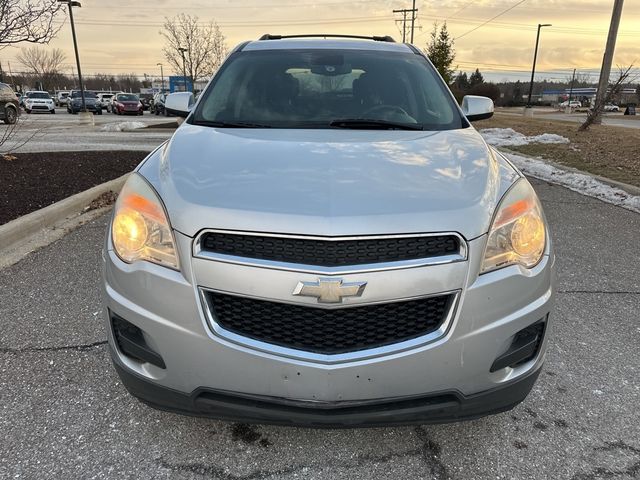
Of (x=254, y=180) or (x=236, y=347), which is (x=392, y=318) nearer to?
(x=236, y=347)

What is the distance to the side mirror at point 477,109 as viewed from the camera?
11.7ft

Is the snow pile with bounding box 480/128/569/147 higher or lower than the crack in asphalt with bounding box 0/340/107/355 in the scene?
lower

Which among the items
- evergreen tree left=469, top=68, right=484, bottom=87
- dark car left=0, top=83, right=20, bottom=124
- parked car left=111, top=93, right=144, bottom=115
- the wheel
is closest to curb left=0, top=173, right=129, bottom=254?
the wheel

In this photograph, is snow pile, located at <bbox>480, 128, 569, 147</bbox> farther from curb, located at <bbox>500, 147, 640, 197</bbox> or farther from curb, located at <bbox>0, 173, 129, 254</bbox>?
curb, located at <bbox>0, 173, 129, 254</bbox>

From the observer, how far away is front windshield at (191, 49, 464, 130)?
2945mm

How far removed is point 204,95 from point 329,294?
210cm

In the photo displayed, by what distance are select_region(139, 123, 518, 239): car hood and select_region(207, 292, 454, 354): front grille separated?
0.27 m

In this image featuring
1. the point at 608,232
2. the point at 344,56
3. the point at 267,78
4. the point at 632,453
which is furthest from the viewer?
the point at 608,232

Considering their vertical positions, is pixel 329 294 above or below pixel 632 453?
above

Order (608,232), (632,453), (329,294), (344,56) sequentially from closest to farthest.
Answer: (329,294) < (632,453) < (344,56) < (608,232)

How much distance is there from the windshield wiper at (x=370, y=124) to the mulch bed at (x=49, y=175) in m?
3.99

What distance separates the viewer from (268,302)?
172 centimetres

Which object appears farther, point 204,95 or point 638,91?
point 638,91

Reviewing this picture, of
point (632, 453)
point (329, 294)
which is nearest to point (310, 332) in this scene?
point (329, 294)
